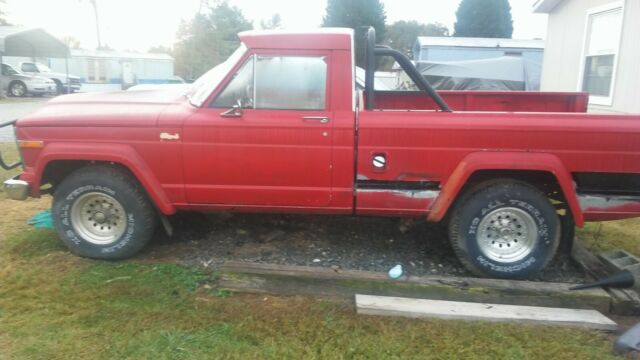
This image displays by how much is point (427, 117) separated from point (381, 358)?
6.04 ft

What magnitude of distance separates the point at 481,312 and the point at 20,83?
28.7 m

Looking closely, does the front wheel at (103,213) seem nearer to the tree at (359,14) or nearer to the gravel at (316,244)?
the gravel at (316,244)

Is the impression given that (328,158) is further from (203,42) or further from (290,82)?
(203,42)

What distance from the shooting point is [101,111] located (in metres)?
4.37

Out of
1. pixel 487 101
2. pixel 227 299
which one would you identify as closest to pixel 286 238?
pixel 227 299

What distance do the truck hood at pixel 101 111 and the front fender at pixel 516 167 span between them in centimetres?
238

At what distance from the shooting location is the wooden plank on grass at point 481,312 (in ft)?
11.9

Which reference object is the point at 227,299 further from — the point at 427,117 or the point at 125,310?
the point at 427,117

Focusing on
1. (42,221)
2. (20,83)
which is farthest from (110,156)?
(20,83)

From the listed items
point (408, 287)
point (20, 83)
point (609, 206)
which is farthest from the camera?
point (20, 83)

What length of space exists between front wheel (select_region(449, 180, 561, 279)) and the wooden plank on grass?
1.45 ft

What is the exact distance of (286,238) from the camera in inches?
197

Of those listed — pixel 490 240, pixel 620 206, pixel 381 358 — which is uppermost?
pixel 620 206

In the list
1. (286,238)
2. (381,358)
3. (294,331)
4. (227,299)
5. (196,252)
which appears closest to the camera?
(381,358)
